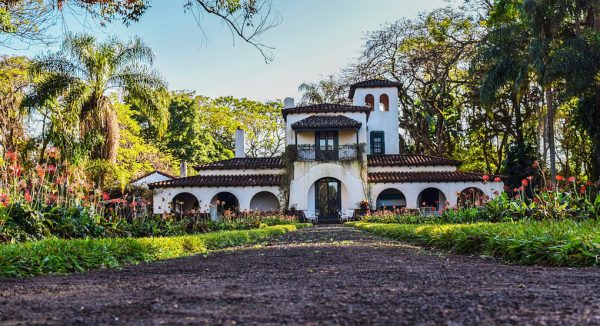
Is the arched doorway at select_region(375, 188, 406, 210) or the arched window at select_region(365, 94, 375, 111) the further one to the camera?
the arched window at select_region(365, 94, 375, 111)

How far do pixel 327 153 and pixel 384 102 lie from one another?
615 centimetres

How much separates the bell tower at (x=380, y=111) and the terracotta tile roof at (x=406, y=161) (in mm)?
2102

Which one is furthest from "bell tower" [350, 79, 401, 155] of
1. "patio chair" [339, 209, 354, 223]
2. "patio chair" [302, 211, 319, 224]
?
"patio chair" [302, 211, 319, 224]

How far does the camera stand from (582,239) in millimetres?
5438

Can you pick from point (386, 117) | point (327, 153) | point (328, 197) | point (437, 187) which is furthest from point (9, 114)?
point (386, 117)

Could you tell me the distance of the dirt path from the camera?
101 inches

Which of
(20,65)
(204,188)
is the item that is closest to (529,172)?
(204,188)

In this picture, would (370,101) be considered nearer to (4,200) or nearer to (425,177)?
(425,177)

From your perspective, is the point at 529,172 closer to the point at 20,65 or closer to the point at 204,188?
the point at 204,188

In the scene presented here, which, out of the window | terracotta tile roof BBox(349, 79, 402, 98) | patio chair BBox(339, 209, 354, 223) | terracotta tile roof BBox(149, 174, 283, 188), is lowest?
patio chair BBox(339, 209, 354, 223)

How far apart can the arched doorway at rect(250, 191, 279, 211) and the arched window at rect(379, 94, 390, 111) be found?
9248 millimetres

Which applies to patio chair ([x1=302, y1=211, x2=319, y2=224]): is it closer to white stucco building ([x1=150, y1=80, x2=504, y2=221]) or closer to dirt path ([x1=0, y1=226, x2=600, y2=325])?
white stucco building ([x1=150, y1=80, x2=504, y2=221])

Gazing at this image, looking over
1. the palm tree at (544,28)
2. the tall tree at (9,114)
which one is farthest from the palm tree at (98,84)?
the palm tree at (544,28)

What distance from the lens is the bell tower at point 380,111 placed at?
32875 millimetres
